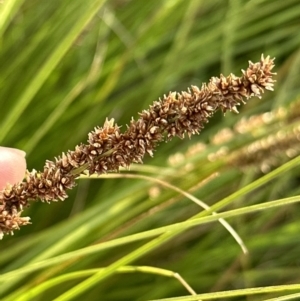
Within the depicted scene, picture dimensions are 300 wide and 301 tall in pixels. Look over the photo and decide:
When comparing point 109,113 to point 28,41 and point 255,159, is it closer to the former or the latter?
point 28,41

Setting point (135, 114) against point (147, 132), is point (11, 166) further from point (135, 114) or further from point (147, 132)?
point (135, 114)

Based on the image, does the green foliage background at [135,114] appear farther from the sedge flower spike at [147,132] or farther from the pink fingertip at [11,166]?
the sedge flower spike at [147,132]

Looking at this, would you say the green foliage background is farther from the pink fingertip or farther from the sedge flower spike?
the sedge flower spike

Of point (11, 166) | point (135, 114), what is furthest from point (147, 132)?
point (135, 114)

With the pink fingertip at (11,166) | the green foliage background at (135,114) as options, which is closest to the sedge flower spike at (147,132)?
the pink fingertip at (11,166)

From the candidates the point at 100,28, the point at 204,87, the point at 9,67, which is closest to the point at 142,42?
the point at 100,28

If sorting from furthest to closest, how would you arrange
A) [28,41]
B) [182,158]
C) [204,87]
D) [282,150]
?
[28,41], [182,158], [282,150], [204,87]
